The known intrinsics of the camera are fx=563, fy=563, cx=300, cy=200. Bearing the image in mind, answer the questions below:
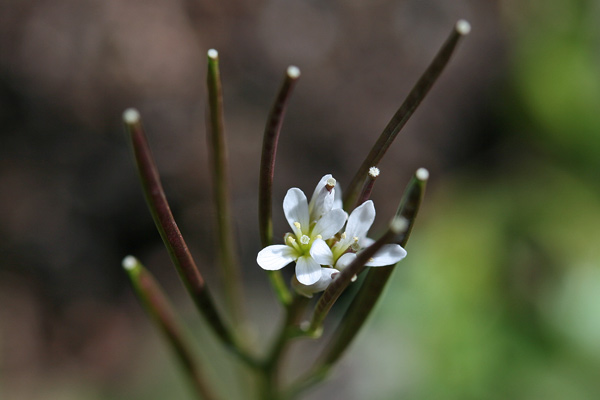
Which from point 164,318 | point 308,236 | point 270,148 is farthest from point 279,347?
point 270,148

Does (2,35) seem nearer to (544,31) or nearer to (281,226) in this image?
(281,226)

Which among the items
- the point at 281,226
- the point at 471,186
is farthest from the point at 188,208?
the point at 471,186

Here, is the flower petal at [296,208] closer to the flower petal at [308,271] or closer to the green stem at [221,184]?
the flower petal at [308,271]

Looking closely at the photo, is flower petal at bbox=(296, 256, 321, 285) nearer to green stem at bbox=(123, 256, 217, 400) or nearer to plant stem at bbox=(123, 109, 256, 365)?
plant stem at bbox=(123, 109, 256, 365)

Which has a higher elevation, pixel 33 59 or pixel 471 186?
pixel 471 186

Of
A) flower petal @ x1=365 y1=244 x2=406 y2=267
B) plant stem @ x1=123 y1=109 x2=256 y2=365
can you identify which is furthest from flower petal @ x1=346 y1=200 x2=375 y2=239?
plant stem @ x1=123 y1=109 x2=256 y2=365

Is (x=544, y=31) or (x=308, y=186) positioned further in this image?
(x=544, y=31)

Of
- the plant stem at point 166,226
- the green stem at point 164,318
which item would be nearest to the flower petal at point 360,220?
the plant stem at point 166,226

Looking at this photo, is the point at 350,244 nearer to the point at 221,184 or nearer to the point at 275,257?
the point at 275,257
